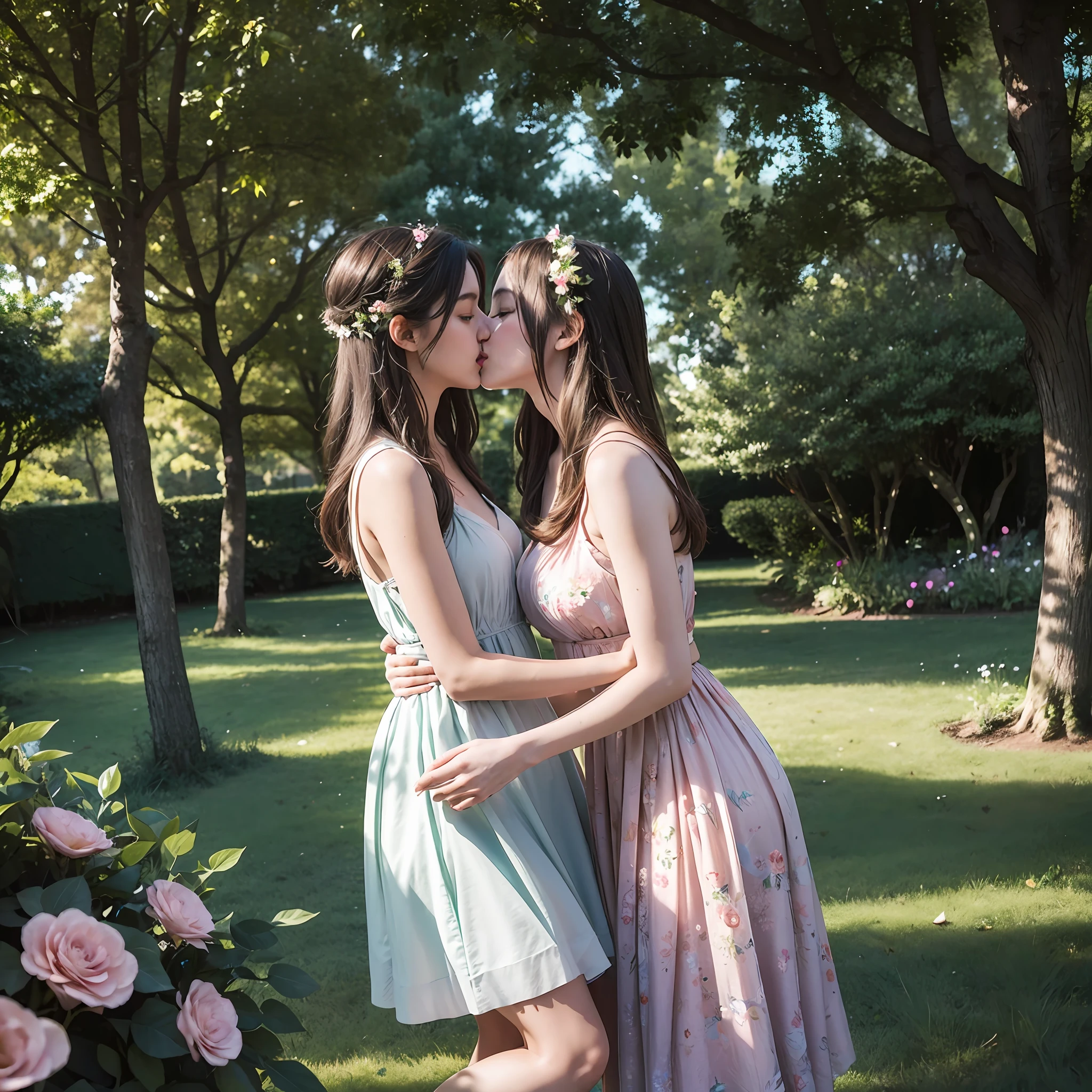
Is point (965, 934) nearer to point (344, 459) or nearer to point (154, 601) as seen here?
point (344, 459)

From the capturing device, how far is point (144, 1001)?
57.9 inches

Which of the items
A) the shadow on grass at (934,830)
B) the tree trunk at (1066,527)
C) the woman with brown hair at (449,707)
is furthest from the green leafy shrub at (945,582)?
the woman with brown hair at (449,707)

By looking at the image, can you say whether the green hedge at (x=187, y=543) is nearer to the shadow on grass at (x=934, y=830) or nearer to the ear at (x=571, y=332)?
the shadow on grass at (x=934, y=830)

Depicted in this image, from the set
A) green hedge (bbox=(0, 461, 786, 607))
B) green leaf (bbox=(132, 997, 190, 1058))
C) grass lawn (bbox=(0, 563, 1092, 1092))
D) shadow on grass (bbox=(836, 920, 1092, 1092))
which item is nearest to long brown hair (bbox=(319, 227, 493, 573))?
green leaf (bbox=(132, 997, 190, 1058))

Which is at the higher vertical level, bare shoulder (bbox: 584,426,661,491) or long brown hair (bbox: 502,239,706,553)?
long brown hair (bbox: 502,239,706,553)

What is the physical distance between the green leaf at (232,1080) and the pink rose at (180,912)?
6.9 inches

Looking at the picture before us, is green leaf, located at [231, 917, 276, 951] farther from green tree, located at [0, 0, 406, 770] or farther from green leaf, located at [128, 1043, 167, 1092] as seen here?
green tree, located at [0, 0, 406, 770]

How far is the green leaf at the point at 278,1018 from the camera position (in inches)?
67.1

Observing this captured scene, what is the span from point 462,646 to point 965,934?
3131 mm

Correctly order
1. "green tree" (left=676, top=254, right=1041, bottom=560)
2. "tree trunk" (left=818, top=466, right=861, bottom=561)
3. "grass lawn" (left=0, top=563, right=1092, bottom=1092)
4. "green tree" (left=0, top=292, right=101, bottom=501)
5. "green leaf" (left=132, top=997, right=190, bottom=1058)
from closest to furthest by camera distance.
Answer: "green leaf" (left=132, top=997, right=190, bottom=1058) → "grass lawn" (left=0, top=563, right=1092, bottom=1092) → "green tree" (left=676, top=254, right=1041, bottom=560) → "green tree" (left=0, top=292, right=101, bottom=501) → "tree trunk" (left=818, top=466, right=861, bottom=561)

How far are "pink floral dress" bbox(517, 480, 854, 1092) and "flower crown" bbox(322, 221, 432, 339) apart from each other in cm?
64

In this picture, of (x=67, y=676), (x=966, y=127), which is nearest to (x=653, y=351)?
(x=966, y=127)

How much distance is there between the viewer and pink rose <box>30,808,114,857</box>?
149 centimetres

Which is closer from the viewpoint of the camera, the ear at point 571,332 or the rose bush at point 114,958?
the rose bush at point 114,958
